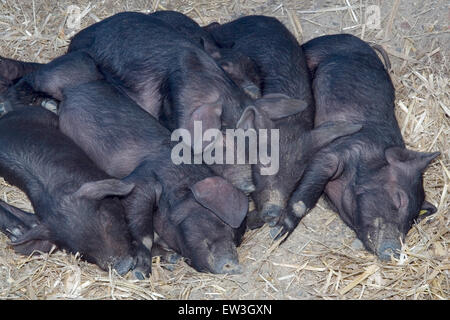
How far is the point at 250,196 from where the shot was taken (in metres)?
5.73

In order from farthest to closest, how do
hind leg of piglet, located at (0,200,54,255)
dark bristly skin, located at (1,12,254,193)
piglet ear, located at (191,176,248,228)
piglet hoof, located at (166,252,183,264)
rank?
dark bristly skin, located at (1,12,254,193) → piglet hoof, located at (166,252,183,264) → hind leg of piglet, located at (0,200,54,255) → piglet ear, located at (191,176,248,228)

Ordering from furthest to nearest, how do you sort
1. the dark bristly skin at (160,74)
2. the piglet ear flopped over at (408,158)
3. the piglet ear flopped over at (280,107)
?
the dark bristly skin at (160,74), the piglet ear flopped over at (280,107), the piglet ear flopped over at (408,158)

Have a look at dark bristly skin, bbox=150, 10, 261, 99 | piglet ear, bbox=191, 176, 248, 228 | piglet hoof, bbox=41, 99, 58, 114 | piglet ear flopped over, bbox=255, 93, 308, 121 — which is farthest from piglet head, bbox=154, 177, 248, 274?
piglet hoof, bbox=41, 99, 58, 114

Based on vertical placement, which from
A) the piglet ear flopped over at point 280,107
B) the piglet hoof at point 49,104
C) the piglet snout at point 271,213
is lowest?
the piglet snout at point 271,213

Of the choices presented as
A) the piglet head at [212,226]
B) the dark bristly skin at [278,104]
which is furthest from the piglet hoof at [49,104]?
the piglet head at [212,226]

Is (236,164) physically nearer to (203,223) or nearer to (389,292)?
(203,223)

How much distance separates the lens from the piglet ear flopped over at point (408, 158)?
562 cm

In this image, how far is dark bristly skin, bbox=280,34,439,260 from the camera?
5527 mm

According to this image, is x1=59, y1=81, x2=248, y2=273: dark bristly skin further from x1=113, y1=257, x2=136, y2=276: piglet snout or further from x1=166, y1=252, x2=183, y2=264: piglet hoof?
x1=113, y1=257, x2=136, y2=276: piglet snout

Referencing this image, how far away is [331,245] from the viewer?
5516 millimetres

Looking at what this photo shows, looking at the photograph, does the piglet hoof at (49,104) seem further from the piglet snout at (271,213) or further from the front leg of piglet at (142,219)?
the piglet snout at (271,213)
